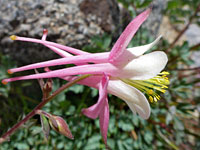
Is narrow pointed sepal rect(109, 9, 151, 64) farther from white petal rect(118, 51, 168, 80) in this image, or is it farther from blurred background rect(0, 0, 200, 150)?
blurred background rect(0, 0, 200, 150)

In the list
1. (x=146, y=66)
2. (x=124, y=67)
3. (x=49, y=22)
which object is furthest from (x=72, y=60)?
(x=49, y=22)

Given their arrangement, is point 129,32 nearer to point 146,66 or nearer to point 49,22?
point 146,66

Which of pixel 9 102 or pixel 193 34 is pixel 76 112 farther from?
pixel 193 34

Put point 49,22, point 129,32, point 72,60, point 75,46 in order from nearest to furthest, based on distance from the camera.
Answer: point 129,32 < point 72,60 < point 49,22 < point 75,46

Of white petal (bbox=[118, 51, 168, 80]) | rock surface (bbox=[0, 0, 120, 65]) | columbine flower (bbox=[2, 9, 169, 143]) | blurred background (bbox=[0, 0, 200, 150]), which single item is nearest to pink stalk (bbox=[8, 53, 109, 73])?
columbine flower (bbox=[2, 9, 169, 143])

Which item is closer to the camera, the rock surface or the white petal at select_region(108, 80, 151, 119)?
the white petal at select_region(108, 80, 151, 119)
